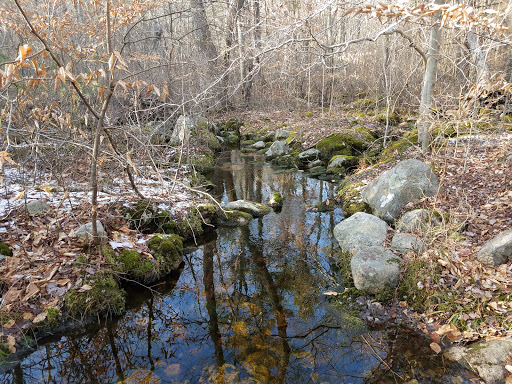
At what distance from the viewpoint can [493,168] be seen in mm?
6352

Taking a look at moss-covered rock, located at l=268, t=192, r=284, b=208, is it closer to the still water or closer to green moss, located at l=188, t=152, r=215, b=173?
the still water

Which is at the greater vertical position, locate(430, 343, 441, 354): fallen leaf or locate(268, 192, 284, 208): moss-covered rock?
locate(268, 192, 284, 208): moss-covered rock

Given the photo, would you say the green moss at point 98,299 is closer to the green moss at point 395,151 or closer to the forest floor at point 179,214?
the forest floor at point 179,214

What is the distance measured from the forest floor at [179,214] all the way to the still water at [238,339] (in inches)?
18.8

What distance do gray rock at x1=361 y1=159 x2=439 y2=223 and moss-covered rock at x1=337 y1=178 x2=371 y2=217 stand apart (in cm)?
53

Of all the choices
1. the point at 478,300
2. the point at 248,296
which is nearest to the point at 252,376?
the point at 248,296

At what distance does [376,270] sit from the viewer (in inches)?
180

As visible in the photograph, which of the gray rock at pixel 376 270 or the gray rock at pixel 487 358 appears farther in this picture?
the gray rock at pixel 376 270

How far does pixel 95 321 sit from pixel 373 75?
48.2 feet

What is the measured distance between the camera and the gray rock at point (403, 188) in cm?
615

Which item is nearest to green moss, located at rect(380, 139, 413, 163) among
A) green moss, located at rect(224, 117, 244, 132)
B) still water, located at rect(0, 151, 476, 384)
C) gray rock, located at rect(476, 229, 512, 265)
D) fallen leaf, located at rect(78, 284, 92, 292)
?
still water, located at rect(0, 151, 476, 384)

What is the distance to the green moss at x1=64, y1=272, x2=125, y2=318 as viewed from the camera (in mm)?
4152

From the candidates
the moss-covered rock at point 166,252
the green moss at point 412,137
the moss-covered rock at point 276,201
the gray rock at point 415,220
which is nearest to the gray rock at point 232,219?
the moss-covered rock at point 276,201

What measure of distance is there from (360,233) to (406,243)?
0.81m
